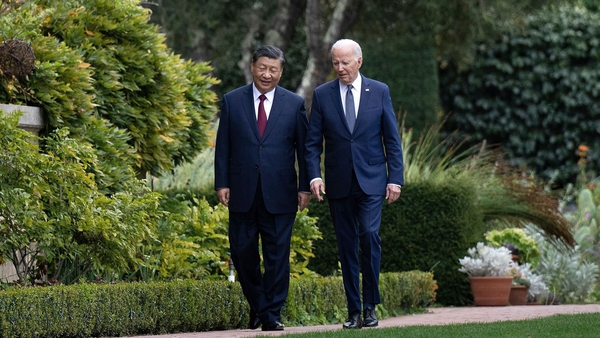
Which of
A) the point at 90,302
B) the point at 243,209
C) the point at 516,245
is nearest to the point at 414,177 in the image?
the point at 516,245

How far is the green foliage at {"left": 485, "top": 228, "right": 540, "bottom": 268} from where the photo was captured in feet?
32.4

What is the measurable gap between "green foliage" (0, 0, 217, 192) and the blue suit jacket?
176 cm

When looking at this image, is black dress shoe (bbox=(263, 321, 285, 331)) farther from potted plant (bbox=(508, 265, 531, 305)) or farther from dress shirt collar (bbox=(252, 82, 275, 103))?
potted plant (bbox=(508, 265, 531, 305))

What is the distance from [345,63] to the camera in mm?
5961

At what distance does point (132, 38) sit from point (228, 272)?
7.10 feet

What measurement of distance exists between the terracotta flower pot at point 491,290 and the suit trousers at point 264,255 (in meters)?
3.45

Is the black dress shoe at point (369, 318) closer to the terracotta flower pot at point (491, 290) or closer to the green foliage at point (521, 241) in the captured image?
the terracotta flower pot at point (491, 290)

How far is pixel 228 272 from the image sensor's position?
7.65 m

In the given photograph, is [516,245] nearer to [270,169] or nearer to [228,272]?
[228,272]

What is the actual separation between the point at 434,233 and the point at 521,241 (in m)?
1.24

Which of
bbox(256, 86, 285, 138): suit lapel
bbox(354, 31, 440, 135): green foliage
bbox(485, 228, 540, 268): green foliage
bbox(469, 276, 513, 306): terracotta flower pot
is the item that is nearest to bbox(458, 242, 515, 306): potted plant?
bbox(469, 276, 513, 306): terracotta flower pot

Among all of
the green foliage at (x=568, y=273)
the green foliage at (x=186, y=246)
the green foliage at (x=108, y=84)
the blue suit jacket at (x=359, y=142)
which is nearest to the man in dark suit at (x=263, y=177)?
the blue suit jacket at (x=359, y=142)

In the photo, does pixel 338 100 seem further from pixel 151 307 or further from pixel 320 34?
pixel 320 34

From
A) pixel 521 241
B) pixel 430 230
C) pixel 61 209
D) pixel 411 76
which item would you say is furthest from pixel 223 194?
pixel 411 76
